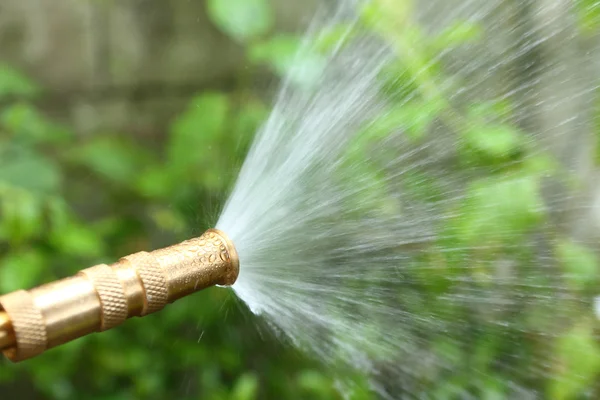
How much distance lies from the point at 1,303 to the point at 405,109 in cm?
42

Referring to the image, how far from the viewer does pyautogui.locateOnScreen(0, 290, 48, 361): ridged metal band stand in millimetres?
416

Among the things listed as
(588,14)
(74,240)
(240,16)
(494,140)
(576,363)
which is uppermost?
(240,16)

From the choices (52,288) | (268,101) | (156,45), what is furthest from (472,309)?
(156,45)

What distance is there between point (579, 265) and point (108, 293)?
421mm

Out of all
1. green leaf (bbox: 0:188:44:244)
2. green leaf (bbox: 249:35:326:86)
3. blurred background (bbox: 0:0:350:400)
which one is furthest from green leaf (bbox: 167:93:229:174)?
green leaf (bbox: 0:188:44:244)

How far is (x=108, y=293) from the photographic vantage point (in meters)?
0.45

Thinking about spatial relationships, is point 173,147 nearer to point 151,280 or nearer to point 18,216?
point 18,216

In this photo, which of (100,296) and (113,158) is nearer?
(100,296)

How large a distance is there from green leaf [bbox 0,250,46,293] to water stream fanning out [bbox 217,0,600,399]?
0.39 meters

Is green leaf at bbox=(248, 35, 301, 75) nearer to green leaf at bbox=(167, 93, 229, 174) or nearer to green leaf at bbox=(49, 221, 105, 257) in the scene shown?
green leaf at bbox=(167, 93, 229, 174)

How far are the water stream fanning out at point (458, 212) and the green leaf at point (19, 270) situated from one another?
1.28 feet

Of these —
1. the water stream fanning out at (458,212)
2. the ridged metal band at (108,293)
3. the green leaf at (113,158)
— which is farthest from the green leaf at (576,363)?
the green leaf at (113,158)

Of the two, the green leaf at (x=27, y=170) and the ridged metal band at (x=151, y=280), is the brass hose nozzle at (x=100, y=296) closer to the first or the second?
the ridged metal band at (x=151, y=280)

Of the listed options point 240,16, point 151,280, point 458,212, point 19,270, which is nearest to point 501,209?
point 458,212
